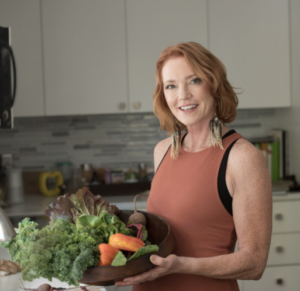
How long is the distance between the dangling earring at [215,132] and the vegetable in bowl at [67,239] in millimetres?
349

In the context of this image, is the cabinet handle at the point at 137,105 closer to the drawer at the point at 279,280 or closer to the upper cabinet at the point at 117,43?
the upper cabinet at the point at 117,43

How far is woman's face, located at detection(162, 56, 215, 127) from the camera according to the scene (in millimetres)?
1243

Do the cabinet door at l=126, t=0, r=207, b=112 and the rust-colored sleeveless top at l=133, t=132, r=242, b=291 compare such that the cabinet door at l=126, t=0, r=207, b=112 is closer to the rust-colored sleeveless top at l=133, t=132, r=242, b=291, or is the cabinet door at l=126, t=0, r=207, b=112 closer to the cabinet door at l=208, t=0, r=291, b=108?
the cabinet door at l=208, t=0, r=291, b=108

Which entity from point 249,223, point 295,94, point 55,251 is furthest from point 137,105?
point 55,251

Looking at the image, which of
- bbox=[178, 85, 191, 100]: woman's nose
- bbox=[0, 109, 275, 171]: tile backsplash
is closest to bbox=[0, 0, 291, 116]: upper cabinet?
bbox=[0, 109, 275, 171]: tile backsplash

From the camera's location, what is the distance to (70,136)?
3291mm

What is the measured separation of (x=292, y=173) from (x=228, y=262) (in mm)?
2142

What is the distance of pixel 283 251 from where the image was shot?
2760mm

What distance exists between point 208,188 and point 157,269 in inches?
12.3

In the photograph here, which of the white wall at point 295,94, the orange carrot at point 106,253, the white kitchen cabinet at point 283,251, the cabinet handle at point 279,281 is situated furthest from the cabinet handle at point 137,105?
the orange carrot at point 106,253

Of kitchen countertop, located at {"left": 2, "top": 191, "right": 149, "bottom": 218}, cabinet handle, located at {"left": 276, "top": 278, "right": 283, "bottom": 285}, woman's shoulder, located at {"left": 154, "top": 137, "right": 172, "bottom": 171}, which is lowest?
cabinet handle, located at {"left": 276, "top": 278, "right": 283, "bottom": 285}

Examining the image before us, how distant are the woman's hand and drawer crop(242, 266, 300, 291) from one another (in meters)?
1.95

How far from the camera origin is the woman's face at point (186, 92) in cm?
124

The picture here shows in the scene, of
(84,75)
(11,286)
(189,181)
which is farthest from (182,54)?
(84,75)
